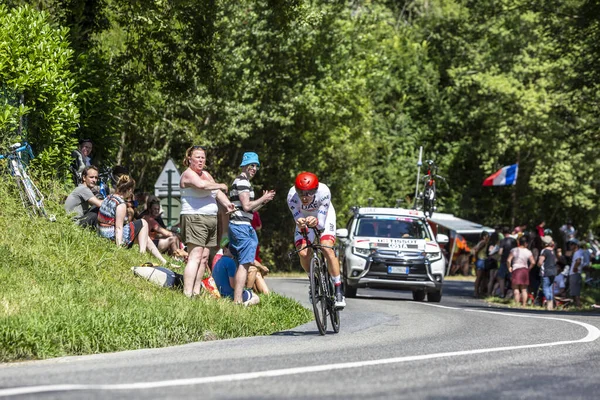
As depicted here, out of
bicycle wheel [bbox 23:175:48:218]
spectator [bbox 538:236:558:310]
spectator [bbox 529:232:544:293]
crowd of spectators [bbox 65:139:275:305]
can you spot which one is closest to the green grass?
bicycle wheel [bbox 23:175:48:218]

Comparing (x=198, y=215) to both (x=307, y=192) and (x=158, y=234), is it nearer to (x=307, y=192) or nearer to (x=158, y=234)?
(x=307, y=192)

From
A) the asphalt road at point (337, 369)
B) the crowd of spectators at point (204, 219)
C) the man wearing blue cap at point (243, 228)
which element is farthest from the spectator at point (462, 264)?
the asphalt road at point (337, 369)

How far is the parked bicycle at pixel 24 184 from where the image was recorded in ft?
51.9

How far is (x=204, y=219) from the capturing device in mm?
14531

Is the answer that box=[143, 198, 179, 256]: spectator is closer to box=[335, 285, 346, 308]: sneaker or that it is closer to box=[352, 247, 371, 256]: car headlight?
box=[352, 247, 371, 256]: car headlight

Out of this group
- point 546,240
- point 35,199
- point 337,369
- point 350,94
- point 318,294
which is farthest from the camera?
point 350,94

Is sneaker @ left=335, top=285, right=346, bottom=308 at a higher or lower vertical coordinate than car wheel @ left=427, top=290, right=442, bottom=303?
higher

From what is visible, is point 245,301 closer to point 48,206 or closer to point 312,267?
point 312,267

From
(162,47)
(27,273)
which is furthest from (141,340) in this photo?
(162,47)

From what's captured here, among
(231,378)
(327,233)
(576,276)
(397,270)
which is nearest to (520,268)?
(576,276)

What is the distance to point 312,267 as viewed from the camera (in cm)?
1297

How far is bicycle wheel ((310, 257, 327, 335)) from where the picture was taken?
12.7 m

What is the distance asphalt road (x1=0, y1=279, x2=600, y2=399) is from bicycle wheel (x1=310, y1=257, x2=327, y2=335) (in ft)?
0.52

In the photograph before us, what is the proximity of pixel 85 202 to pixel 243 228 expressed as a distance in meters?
3.73
